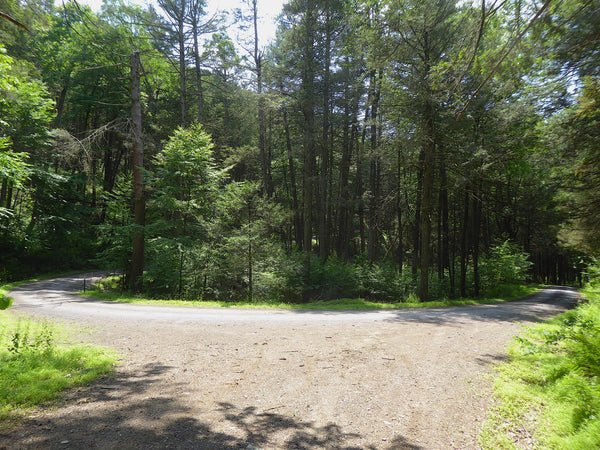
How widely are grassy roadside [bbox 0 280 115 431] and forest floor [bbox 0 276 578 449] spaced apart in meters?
0.19

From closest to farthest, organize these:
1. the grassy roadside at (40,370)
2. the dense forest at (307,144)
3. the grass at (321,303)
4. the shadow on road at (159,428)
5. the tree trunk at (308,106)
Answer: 1. the shadow on road at (159,428)
2. the grassy roadside at (40,370)
3. the dense forest at (307,144)
4. the grass at (321,303)
5. the tree trunk at (308,106)

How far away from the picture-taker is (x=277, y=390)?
3.76 meters

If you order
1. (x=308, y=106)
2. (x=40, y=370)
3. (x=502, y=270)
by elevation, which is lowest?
(x=40, y=370)

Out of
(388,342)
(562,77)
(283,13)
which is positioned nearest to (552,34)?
(562,77)

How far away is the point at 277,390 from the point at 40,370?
3136 millimetres

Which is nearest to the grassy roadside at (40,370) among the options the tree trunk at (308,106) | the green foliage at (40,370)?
the green foliage at (40,370)

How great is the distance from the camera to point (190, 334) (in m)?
6.22

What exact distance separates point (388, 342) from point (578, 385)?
296 centimetres

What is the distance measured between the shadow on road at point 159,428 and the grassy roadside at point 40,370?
23cm

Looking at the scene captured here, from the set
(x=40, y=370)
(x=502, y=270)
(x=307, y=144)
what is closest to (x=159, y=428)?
(x=40, y=370)

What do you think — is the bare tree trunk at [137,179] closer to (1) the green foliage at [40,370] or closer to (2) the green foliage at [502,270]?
(1) the green foliage at [40,370]

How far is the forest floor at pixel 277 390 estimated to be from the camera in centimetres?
276

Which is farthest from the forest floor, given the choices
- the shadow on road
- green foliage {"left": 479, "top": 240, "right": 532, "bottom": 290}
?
green foliage {"left": 479, "top": 240, "right": 532, "bottom": 290}

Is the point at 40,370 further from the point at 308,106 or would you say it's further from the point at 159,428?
the point at 308,106
